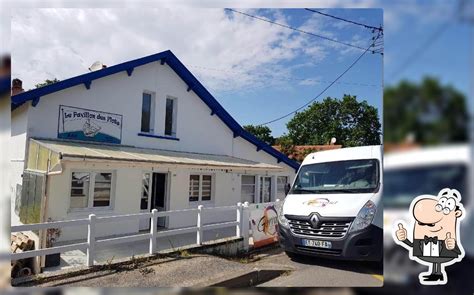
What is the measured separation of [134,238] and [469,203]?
522 centimetres

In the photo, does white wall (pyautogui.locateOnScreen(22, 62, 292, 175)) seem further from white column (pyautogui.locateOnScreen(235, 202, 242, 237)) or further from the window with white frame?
white column (pyautogui.locateOnScreen(235, 202, 242, 237))

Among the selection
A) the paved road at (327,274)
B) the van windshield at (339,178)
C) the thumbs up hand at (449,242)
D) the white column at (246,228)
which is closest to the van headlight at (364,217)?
the van windshield at (339,178)

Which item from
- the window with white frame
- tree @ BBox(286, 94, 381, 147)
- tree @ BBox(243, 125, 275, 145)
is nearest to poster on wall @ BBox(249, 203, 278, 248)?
tree @ BBox(243, 125, 275, 145)

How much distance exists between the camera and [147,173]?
8.29 m

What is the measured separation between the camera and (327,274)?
5.81 m

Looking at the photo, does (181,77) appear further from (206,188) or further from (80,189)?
(80,189)

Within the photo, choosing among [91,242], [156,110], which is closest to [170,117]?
[156,110]

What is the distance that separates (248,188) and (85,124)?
4.13m

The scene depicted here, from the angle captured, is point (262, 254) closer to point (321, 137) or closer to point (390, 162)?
point (321, 137)

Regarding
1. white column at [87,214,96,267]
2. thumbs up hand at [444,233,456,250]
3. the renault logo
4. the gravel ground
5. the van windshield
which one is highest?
the van windshield

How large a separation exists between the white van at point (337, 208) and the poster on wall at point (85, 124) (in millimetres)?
3778

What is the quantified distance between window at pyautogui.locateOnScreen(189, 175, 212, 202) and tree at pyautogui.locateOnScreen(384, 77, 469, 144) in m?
5.12

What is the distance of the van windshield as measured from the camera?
6.06m

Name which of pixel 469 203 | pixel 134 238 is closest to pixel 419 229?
pixel 469 203
